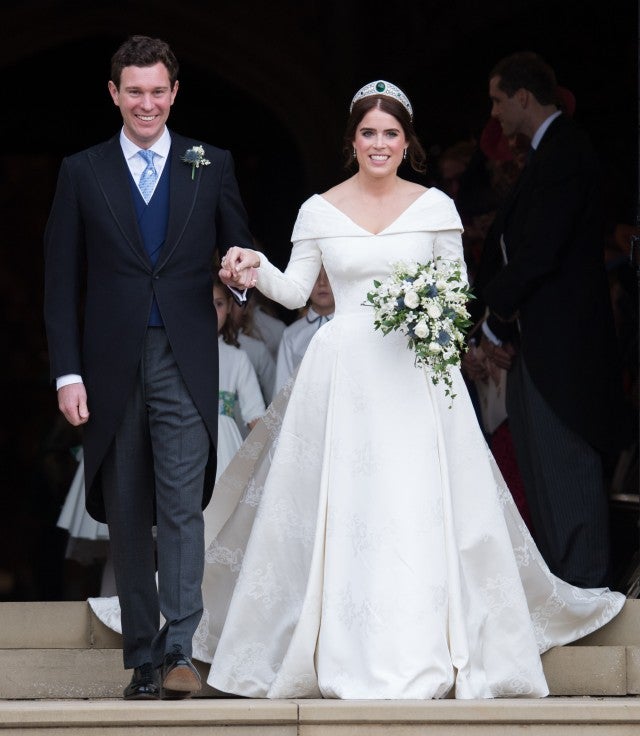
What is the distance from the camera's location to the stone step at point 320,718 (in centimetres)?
515

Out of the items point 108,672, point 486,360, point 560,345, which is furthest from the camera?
point 486,360

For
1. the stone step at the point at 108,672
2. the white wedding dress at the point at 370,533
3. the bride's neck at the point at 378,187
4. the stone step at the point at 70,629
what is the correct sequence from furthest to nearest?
the stone step at the point at 70,629 < the stone step at the point at 108,672 < the bride's neck at the point at 378,187 < the white wedding dress at the point at 370,533

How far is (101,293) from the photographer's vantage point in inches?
225

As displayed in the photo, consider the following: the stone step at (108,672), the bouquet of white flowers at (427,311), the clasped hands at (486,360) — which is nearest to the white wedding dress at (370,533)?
the stone step at (108,672)

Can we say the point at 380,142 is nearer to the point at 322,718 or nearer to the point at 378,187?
the point at 378,187

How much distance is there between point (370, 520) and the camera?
Result: 18.9ft

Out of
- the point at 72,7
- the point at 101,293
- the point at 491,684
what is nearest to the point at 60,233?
the point at 101,293

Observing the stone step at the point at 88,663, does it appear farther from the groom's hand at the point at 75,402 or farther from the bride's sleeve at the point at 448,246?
the bride's sleeve at the point at 448,246

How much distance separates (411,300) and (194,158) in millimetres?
829

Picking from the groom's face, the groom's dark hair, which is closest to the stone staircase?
the groom's face

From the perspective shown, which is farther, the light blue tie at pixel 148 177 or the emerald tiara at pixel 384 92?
the emerald tiara at pixel 384 92

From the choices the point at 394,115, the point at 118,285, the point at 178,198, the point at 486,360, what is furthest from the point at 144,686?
the point at 486,360

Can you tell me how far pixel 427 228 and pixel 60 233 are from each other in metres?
1.21

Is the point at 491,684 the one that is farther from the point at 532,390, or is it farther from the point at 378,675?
the point at 532,390
